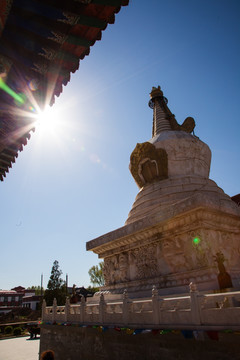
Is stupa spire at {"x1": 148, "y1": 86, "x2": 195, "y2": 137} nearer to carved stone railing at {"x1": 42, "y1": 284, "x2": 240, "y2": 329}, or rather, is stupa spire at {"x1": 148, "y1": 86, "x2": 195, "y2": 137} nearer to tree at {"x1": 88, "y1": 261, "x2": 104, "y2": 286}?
carved stone railing at {"x1": 42, "y1": 284, "x2": 240, "y2": 329}

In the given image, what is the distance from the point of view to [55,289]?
3756 cm

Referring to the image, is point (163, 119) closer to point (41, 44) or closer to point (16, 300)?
point (41, 44)

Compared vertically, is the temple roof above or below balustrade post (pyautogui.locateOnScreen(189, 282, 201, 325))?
above

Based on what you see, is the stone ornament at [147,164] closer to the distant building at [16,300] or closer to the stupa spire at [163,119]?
the stupa spire at [163,119]

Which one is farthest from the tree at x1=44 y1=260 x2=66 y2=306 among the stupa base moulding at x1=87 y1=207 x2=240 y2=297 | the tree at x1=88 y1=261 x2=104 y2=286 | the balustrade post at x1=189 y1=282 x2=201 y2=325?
the balustrade post at x1=189 y1=282 x2=201 y2=325

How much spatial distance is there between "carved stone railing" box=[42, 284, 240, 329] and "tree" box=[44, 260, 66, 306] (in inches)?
1183

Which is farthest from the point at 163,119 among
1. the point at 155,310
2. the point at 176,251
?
the point at 155,310

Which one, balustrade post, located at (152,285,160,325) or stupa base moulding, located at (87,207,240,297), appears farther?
stupa base moulding, located at (87,207,240,297)

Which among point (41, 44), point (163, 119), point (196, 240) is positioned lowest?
point (196, 240)

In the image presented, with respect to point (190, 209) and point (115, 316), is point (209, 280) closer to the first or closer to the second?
point (190, 209)

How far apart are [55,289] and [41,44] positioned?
38833 millimetres

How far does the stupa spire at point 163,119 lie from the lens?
18062 mm

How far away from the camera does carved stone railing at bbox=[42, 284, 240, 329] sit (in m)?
5.66

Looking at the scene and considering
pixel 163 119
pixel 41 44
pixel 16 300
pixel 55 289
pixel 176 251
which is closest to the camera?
pixel 41 44
